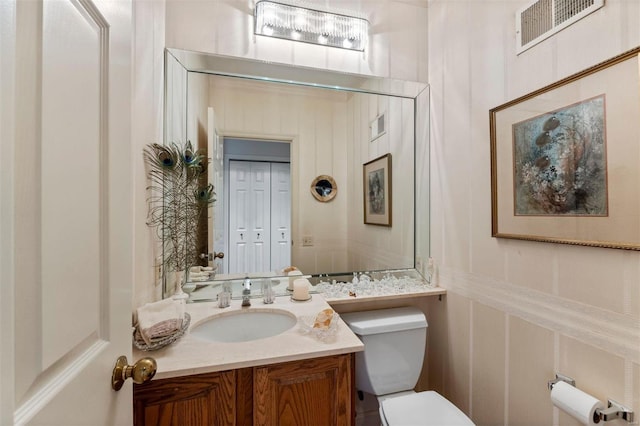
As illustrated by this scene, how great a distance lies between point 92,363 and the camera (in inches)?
20.5

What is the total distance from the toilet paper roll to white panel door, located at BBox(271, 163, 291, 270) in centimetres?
126

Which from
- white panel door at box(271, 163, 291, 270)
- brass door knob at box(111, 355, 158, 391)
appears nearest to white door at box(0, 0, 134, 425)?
brass door knob at box(111, 355, 158, 391)

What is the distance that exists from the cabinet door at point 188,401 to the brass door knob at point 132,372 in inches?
12.2

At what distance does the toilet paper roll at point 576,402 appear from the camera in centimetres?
85

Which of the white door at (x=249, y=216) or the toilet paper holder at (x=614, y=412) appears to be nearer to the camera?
the toilet paper holder at (x=614, y=412)

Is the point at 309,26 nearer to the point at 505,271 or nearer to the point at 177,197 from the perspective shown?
the point at 177,197

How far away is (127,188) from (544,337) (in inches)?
58.7

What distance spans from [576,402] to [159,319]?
→ 141 cm

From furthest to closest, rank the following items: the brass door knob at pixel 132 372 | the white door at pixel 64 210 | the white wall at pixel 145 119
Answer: the white wall at pixel 145 119, the brass door knob at pixel 132 372, the white door at pixel 64 210

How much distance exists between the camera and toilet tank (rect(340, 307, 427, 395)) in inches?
55.7

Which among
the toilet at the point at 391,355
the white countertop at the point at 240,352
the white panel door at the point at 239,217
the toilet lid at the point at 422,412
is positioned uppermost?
the white panel door at the point at 239,217

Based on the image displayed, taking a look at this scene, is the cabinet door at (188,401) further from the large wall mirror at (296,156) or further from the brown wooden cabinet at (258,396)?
the large wall mirror at (296,156)

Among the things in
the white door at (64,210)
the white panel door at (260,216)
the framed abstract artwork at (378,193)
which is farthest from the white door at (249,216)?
the white door at (64,210)

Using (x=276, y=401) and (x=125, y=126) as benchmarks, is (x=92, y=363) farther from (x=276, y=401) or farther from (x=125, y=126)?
(x=276, y=401)
